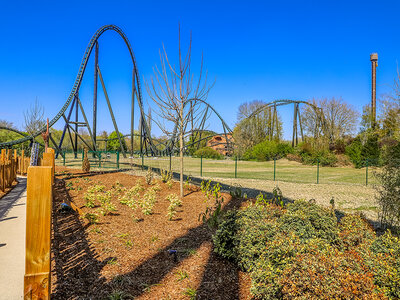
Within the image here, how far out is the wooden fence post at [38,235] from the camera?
1647mm

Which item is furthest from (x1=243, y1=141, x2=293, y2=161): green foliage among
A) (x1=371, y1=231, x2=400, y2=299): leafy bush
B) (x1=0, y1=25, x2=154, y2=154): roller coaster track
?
(x1=371, y1=231, x2=400, y2=299): leafy bush

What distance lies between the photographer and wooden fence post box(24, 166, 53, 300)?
64.9 inches

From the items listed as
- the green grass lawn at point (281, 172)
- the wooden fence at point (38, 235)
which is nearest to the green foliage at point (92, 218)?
the wooden fence at point (38, 235)

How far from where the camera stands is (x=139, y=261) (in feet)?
12.6

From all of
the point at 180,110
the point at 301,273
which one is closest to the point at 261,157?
the point at 180,110

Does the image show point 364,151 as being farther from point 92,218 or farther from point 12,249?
point 12,249

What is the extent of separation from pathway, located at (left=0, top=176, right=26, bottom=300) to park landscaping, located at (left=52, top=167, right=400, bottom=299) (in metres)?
0.46

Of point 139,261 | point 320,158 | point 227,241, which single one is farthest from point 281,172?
point 139,261

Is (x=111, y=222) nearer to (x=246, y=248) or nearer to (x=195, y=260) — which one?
(x=195, y=260)

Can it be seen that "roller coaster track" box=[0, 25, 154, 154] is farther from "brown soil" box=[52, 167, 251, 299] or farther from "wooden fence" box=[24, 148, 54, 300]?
"wooden fence" box=[24, 148, 54, 300]

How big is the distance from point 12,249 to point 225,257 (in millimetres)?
3584

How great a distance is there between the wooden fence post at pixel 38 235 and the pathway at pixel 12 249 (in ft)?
6.58

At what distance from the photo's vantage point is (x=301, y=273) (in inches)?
103

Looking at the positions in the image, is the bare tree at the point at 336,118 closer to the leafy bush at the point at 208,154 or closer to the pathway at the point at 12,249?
the leafy bush at the point at 208,154
